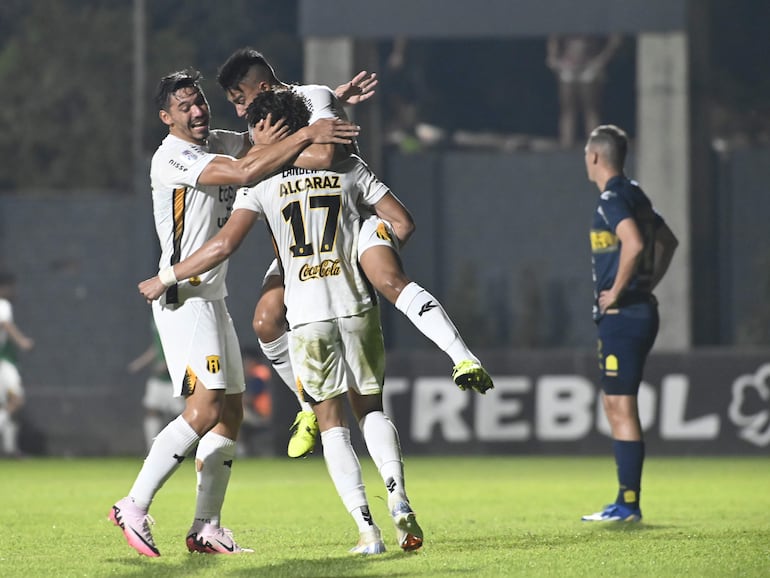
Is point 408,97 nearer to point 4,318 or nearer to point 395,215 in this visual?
point 4,318

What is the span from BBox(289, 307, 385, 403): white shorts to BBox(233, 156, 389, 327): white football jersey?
6 cm

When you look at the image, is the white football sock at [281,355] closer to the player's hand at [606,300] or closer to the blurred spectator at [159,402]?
the player's hand at [606,300]

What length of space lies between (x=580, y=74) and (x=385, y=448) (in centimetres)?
2155

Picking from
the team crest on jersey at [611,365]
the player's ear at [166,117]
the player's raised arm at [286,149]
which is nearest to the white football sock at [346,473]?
the player's raised arm at [286,149]

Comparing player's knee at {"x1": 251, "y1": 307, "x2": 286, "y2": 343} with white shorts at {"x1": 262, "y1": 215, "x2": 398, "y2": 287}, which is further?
player's knee at {"x1": 251, "y1": 307, "x2": 286, "y2": 343}

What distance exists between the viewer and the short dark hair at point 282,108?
25.7ft

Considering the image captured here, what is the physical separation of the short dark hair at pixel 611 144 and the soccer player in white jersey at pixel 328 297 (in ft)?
8.27

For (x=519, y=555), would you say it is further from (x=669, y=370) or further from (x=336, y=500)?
(x=669, y=370)

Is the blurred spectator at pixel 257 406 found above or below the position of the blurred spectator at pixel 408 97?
below

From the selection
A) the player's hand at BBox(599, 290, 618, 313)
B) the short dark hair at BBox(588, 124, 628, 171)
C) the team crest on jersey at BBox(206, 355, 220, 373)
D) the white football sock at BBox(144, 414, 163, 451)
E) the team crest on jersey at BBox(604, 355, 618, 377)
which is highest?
the short dark hair at BBox(588, 124, 628, 171)

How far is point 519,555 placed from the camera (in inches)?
306

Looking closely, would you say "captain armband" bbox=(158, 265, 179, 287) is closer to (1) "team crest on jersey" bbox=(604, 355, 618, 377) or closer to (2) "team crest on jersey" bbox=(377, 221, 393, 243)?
(2) "team crest on jersey" bbox=(377, 221, 393, 243)

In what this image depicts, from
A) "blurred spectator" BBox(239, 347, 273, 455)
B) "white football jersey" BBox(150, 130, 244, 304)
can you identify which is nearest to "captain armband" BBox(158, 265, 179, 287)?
"white football jersey" BBox(150, 130, 244, 304)

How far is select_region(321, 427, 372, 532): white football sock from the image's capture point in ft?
25.2
